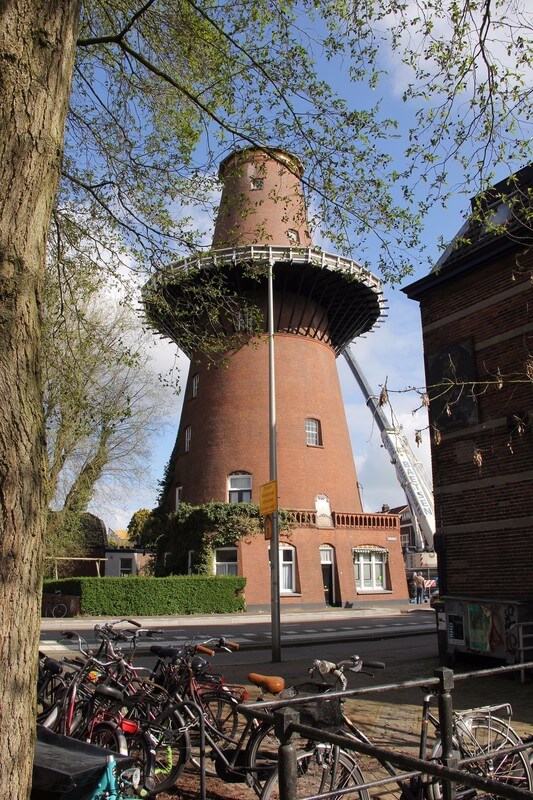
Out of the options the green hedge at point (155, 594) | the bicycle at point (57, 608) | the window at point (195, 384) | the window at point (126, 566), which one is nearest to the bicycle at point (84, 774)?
the bicycle at point (57, 608)

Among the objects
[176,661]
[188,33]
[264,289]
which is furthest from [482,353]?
[264,289]

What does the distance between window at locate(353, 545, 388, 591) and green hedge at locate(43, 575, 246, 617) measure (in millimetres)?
6903

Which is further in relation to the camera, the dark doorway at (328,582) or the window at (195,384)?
the window at (195,384)

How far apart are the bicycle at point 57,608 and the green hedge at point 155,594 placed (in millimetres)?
617

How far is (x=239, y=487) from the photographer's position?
104 feet

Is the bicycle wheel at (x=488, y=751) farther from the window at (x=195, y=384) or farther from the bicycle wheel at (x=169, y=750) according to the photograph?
the window at (x=195, y=384)

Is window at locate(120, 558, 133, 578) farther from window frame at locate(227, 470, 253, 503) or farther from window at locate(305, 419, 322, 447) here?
window at locate(305, 419, 322, 447)

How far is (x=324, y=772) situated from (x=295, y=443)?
27525 mm

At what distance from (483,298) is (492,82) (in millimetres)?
6133

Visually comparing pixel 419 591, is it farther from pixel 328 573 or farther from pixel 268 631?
pixel 268 631

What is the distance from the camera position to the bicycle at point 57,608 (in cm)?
2499

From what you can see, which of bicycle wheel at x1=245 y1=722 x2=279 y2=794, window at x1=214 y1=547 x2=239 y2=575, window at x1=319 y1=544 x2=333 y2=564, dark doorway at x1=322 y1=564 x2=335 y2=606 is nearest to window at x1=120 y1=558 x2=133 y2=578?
window at x1=214 y1=547 x2=239 y2=575

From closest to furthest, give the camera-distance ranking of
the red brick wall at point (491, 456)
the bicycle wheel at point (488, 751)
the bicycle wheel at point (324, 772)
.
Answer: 1. the bicycle wheel at point (324, 772)
2. the bicycle wheel at point (488, 751)
3. the red brick wall at point (491, 456)

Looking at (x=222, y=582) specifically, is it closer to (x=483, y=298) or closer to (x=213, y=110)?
(x=483, y=298)
